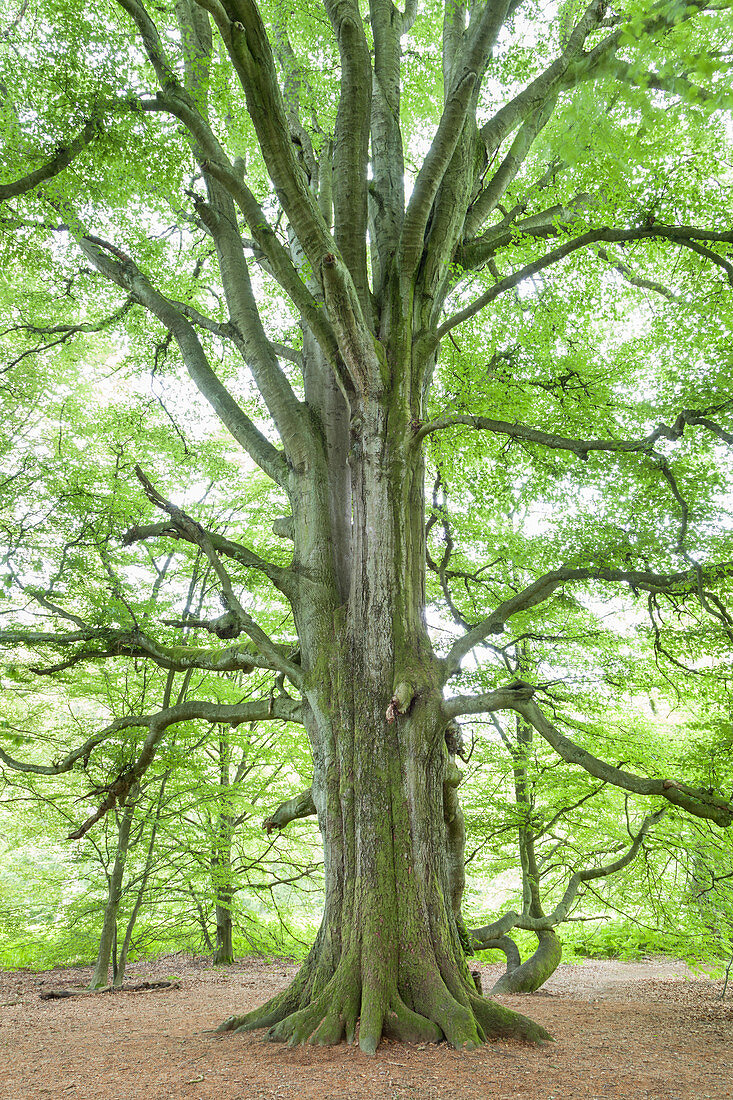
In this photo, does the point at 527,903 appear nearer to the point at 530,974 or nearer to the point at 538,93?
the point at 530,974

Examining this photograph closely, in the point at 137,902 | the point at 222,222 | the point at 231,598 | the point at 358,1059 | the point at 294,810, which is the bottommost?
the point at 358,1059

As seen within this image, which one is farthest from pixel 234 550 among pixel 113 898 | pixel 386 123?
pixel 113 898

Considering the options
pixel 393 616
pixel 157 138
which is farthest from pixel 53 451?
pixel 393 616

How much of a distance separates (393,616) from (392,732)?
0.74 meters

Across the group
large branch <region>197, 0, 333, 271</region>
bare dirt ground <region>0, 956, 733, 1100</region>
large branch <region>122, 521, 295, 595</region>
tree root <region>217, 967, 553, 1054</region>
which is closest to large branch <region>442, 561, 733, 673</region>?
large branch <region>122, 521, 295, 595</region>

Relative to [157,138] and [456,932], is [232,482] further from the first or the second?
[456,932]

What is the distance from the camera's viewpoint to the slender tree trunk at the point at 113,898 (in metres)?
6.81

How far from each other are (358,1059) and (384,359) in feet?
13.4

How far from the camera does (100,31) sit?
4.95 meters

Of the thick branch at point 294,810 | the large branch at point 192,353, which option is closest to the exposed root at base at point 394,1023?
the thick branch at point 294,810

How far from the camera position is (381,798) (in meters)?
3.73

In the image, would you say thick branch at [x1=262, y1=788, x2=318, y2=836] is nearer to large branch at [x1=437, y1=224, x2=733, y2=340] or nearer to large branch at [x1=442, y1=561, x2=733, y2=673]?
large branch at [x1=442, y1=561, x2=733, y2=673]

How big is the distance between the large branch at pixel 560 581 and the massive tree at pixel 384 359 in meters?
0.02

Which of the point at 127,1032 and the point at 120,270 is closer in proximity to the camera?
the point at 127,1032
